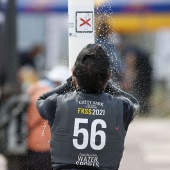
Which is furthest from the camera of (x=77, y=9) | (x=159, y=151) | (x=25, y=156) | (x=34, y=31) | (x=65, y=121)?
(x=34, y=31)

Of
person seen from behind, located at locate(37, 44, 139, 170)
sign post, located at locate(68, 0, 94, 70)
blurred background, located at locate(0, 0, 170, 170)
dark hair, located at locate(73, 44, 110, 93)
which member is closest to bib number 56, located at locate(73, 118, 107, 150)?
person seen from behind, located at locate(37, 44, 139, 170)

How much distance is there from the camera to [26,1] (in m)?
14.3

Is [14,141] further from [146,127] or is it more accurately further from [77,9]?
[146,127]

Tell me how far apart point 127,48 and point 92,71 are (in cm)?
860

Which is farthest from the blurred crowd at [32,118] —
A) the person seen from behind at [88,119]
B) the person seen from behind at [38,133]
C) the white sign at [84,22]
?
the person seen from behind at [88,119]

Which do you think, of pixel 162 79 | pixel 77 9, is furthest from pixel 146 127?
pixel 77 9

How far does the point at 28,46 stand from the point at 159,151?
4.22m

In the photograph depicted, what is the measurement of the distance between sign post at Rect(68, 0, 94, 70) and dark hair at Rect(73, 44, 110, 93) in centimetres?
71

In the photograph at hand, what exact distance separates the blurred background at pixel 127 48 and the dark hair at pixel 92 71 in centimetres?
527

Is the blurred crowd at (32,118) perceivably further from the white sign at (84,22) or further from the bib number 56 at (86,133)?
the bib number 56 at (86,133)

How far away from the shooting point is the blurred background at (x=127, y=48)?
11.0 meters

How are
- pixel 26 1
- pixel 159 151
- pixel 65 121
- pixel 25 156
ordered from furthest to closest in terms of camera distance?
pixel 26 1
pixel 159 151
pixel 25 156
pixel 65 121

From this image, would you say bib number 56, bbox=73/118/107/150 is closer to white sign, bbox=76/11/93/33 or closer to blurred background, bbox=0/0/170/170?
white sign, bbox=76/11/93/33

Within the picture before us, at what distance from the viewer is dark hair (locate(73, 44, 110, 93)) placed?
4277mm
